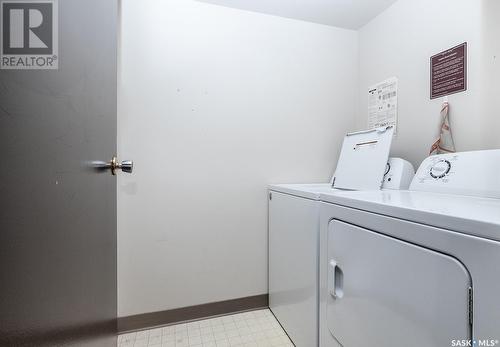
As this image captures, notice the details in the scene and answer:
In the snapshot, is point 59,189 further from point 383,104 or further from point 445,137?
point 383,104

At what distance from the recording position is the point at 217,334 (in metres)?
1.49

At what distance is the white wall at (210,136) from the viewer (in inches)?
59.9

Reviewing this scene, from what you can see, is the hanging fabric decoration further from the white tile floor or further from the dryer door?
the white tile floor

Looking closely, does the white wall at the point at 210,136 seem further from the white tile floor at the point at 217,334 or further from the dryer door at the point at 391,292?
the dryer door at the point at 391,292

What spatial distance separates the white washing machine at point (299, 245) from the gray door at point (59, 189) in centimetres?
91

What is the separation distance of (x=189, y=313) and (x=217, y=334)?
0.25m

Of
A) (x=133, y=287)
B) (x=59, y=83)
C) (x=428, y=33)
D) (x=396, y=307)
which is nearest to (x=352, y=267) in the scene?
(x=396, y=307)

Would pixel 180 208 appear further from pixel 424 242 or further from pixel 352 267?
pixel 424 242

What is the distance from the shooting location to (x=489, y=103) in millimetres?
1133

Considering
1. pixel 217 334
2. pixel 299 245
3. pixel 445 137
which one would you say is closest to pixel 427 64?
pixel 445 137

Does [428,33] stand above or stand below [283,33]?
below

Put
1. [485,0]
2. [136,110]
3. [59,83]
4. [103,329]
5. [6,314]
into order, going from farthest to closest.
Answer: [136,110]
[485,0]
[103,329]
[59,83]
[6,314]

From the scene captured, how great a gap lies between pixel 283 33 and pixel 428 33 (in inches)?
36.5

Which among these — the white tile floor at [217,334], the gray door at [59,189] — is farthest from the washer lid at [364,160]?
the gray door at [59,189]
